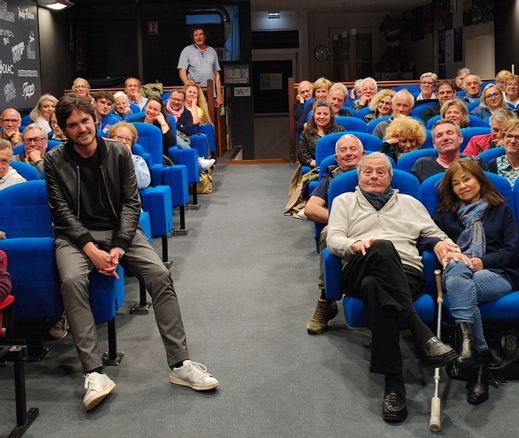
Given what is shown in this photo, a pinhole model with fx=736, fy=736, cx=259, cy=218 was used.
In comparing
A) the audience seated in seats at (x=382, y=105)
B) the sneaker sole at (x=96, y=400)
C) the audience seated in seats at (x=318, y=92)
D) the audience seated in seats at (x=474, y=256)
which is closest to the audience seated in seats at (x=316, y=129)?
the audience seated in seats at (x=382, y=105)

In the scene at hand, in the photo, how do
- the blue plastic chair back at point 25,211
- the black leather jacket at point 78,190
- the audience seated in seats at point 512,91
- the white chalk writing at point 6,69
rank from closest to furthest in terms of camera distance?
the black leather jacket at point 78,190 < the blue plastic chair back at point 25,211 < the audience seated in seats at point 512,91 < the white chalk writing at point 6,69

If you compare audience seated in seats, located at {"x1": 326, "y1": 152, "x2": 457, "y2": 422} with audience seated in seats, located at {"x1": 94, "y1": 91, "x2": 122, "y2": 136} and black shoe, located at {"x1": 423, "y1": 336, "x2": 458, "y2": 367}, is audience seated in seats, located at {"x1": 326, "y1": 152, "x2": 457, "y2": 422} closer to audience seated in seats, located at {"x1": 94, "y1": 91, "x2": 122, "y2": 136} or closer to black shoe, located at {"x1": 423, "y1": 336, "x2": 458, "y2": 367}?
black shoe, located at {"x1": 423, "y1": 336, "x2": 458, "y2": 367}

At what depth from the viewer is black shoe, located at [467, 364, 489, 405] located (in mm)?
2793

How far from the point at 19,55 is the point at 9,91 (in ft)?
2.21

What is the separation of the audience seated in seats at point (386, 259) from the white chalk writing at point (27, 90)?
626 centimetres

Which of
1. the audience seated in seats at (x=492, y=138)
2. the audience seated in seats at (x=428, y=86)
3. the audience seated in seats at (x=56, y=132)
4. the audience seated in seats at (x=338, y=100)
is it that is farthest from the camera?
the audience seated in seats at (x=428, y=86)

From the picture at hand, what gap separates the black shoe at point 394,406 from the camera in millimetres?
2658

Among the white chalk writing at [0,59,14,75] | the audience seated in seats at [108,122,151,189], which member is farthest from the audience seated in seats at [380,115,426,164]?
the white chalk writing at [0,59,14,75]

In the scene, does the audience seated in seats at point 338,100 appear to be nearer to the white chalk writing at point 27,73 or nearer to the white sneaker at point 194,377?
the white sneaker at point 194,377

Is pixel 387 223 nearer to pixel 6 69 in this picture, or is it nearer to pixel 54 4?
pixel 6 69

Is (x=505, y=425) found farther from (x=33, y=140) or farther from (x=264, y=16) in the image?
(x=264, y=16)

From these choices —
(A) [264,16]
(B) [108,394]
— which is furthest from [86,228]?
(A) [264,16]

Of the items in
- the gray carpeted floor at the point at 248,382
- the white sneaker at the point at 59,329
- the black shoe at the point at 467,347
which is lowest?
the gray carpeted floor at the point at 248,382

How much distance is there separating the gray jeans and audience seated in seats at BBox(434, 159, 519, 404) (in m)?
1.12
